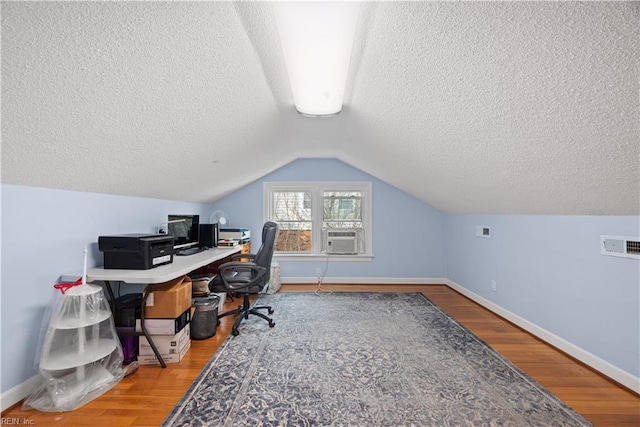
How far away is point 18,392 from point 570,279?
4.26 m

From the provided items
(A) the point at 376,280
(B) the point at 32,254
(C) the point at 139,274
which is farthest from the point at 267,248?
(A) the point at 376,280

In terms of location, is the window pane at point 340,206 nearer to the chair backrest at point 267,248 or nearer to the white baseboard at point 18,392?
the chair backrest at point 267,248

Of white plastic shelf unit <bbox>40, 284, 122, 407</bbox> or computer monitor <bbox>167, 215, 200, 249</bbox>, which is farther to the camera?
computer monitor <bbox>167, 215, 200, 249</bbox>

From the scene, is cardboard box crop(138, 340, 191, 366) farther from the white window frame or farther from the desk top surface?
the white window frame

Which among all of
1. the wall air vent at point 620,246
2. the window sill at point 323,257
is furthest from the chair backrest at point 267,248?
the wall air vent at point 620,246

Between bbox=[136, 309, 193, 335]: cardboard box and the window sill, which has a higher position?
the window sill

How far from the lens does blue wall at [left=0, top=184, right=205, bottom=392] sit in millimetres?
1646

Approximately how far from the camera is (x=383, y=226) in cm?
478

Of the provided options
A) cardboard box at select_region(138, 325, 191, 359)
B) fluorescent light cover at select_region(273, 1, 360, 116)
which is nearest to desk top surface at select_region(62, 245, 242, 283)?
Result: cardboard box at select_region(138, 325, 191, 359)

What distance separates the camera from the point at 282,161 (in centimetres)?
435

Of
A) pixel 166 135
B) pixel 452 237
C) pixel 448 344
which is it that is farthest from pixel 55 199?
pixel 452 237

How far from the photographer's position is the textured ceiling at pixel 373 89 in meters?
1.07

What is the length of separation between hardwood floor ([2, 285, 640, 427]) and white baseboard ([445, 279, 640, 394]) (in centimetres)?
5

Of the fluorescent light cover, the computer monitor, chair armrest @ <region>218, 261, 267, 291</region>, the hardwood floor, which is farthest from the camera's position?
the computer monitor
